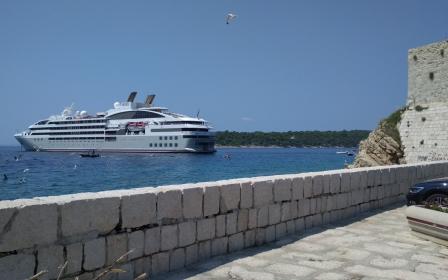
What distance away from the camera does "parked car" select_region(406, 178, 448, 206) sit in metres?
7.75

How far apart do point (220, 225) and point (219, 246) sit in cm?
26

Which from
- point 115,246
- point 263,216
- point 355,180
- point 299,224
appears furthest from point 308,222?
point 115,246

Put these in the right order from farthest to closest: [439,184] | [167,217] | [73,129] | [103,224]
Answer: [73,129] → [439,184] → [167,217] → [103,224]

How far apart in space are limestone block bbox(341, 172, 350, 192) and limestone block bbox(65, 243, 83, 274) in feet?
16.8

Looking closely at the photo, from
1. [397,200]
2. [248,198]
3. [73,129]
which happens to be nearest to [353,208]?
[397,200]

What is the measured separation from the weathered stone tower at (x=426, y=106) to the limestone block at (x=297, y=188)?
20.5 metres

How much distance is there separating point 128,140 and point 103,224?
71324 millimetres

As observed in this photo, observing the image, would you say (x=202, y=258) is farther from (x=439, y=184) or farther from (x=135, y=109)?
(x=135, y=109)

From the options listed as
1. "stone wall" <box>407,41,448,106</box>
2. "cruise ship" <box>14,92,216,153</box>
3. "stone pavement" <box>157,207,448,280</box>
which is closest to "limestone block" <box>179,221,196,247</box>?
"stone pavement" <box>157,207,448,280</box>

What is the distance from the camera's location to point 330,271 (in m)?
4.66

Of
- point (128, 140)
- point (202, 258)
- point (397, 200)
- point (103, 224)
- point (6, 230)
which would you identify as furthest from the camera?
point (128, 140)

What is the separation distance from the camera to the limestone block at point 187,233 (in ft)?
15.6

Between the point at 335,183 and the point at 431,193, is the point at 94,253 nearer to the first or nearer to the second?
the point at 335,183

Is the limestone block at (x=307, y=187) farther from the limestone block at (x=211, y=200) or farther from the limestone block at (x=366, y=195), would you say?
the limestone block at (x=366, y=195)
